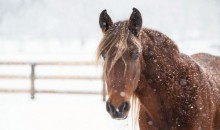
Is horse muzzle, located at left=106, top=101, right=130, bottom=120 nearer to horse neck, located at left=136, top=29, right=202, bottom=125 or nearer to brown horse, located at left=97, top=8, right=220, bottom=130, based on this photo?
brown horse, located at left=97, top=8, right=220, bottom=130

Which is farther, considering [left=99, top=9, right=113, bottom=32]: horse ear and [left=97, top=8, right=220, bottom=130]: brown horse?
[left=99, top=9, right=113, bottom=32]: horse ear

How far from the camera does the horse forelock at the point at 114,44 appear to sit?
2756mm

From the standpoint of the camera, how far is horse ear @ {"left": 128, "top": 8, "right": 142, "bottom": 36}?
9.59 ft

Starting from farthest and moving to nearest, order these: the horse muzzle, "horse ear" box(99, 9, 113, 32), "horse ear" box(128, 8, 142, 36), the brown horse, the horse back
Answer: the horse back < "horse ear" box(99, 9, 113, 32) < "horse ear" box(128, 8, 142, 36) < the brown horse < the horse muzzle

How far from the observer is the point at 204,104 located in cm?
324

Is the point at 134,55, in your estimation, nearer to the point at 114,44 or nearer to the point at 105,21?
the point at 114,44

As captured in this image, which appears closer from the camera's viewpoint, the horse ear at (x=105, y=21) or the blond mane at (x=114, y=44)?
Result: the blond mane at (x=114, y=44)

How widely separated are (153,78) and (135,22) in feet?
1.72

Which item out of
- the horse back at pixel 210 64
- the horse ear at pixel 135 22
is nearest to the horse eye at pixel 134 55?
the horse ear at pixel 135 22

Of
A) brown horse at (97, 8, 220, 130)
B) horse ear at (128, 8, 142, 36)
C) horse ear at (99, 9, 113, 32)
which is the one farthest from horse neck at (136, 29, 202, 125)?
horse ear at (99, 9, 113, 32)

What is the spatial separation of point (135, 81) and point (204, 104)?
2.66ft

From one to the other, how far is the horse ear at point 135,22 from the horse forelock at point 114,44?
4 cm

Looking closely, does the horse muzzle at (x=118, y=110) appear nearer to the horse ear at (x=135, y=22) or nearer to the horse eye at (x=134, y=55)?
the horse eye at (x=134, y=55)

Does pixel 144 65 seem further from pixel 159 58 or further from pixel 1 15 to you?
pixel 1 15
